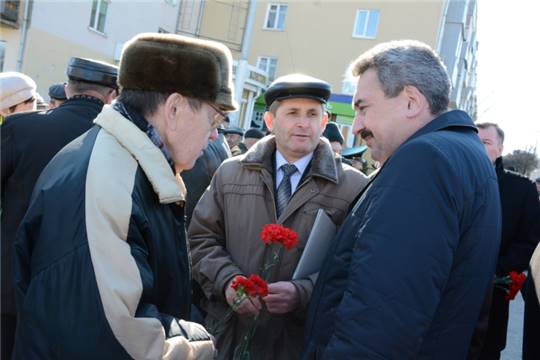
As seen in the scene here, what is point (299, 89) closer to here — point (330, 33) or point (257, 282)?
point (257, 282)

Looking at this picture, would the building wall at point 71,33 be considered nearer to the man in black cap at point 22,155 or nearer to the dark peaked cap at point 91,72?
the dark peaked cap at point 91,72

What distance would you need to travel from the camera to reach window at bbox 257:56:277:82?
27.2 metres

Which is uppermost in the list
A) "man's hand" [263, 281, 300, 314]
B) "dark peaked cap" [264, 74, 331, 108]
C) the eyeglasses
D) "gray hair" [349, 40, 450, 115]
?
"gray hair" [349, 40, 450, 115]

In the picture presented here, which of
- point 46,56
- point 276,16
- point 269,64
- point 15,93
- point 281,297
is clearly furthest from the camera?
point 269,64

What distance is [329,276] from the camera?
187 cm

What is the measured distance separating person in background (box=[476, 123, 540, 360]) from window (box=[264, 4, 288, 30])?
79.6ft

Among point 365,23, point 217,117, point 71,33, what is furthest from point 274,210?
point 365,23

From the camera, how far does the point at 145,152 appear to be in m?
1.57

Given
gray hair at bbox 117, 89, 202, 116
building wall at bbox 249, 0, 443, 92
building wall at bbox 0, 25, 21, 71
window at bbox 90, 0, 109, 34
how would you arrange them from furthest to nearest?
building wall at bbox 249, 0, 443, 92
window at bbox 90, 0, 109, 34
building wall at bbox 0, 25, 21, 71
gray hair at bbox 117, 89, 202, 116

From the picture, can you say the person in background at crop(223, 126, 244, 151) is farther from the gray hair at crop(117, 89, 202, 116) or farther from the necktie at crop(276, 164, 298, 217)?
the gray hair at crop(117, 89, 202, 116)

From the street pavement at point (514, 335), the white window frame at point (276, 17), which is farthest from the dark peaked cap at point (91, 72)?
the white window frame at point (276, 17)

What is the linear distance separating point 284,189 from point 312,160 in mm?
227

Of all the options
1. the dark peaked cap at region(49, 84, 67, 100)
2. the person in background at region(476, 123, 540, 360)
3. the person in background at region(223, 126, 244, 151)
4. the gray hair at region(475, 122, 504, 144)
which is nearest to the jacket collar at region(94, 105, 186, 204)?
the person in background at region(476, 123, 540, 360)

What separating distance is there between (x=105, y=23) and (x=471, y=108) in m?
42.1
